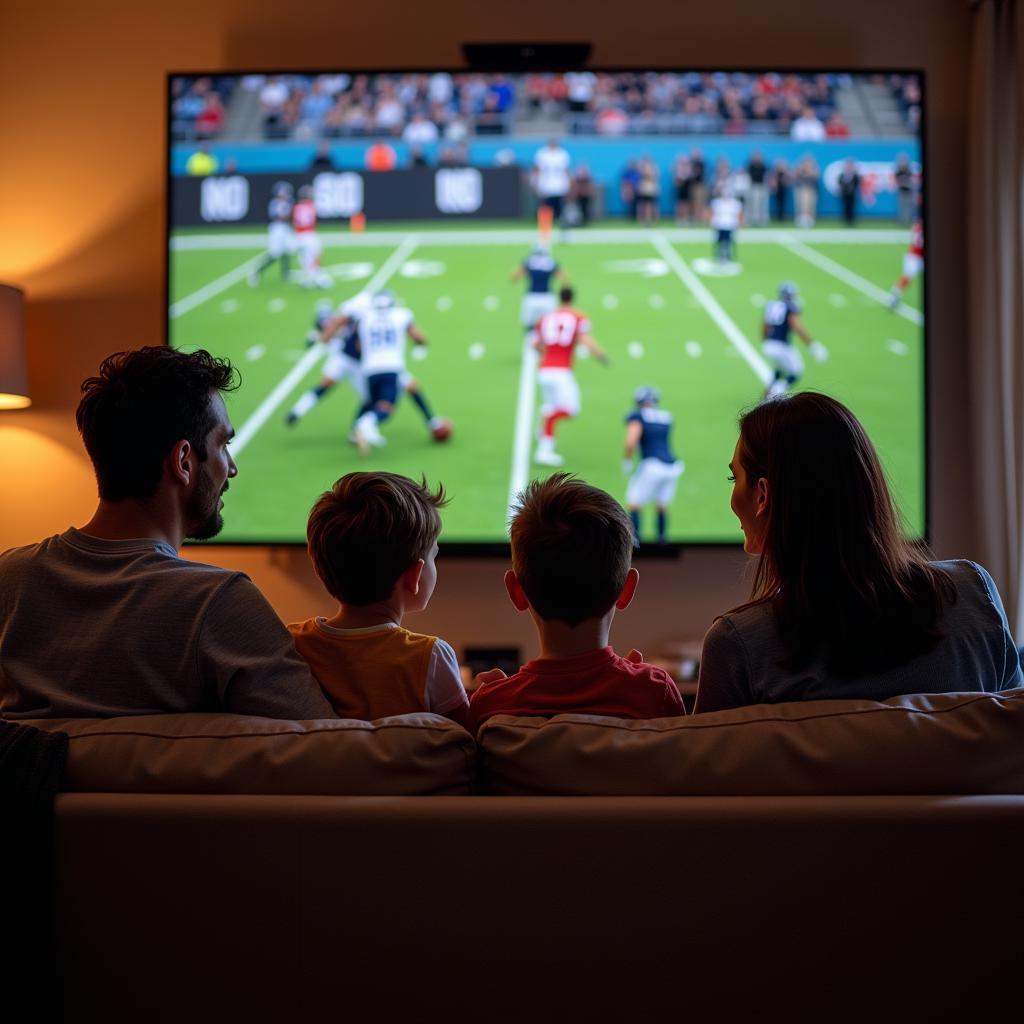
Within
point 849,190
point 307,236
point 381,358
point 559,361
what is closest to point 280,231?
point 307,236

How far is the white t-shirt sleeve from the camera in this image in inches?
68.6

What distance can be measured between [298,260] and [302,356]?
41cm

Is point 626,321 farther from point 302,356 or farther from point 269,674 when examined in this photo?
point 269,674

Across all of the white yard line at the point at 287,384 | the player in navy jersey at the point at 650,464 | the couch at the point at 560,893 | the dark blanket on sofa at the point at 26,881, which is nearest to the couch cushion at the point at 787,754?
the couch at the point at 560,893

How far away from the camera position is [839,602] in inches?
63.3

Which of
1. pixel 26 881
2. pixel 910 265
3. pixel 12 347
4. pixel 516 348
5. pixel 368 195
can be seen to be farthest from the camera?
pixel 516 348

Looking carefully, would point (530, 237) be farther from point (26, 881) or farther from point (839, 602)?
point (26, 881)

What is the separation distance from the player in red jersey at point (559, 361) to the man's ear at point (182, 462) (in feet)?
9.06

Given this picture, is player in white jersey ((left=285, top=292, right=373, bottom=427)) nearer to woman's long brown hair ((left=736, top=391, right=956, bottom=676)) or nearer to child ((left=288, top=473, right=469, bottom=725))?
child ((left=288, top=473, right=469, bottom=725))

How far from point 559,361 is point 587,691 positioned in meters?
3.04

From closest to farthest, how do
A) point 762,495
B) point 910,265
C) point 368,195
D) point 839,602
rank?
point 839,602
point 762,495
point 910,265
point 368,195

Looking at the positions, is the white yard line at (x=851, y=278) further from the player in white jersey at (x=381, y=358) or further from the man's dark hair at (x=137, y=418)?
the man's dark hair at (x=137, y=418)

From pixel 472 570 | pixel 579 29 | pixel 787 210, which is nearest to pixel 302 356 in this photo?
pixel 472 570

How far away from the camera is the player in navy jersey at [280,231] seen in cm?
449
